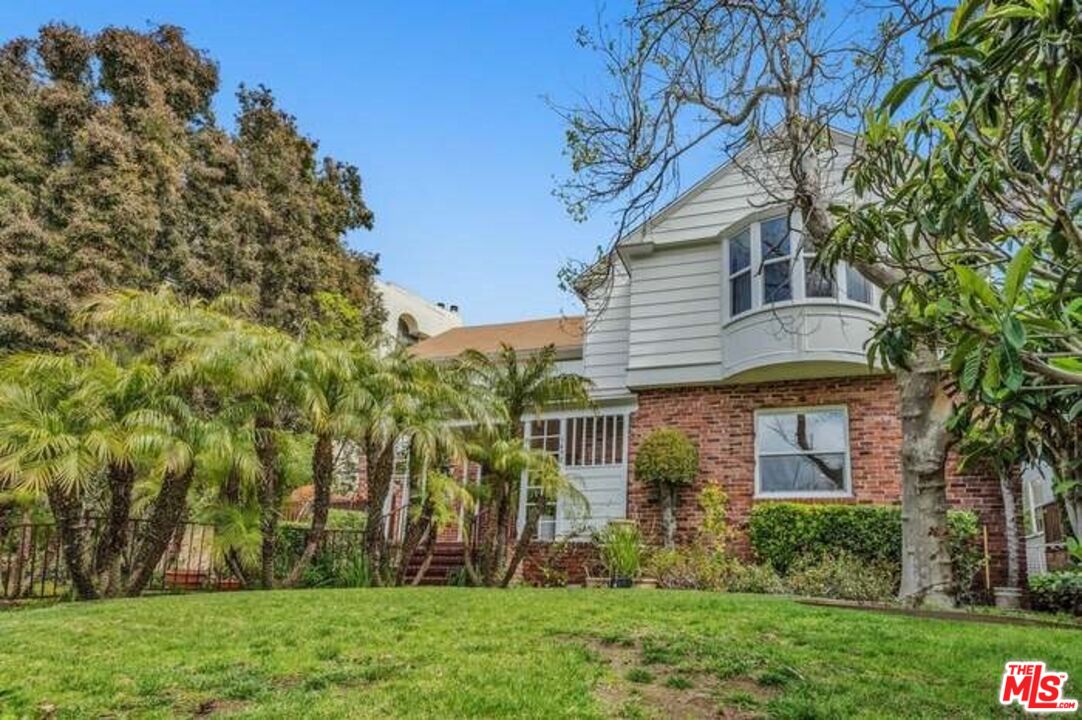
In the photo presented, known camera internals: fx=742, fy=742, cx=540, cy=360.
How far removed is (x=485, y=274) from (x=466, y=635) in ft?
27.8

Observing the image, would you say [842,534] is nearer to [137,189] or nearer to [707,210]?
[707,210]

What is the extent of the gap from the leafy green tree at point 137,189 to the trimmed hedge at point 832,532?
13731 mm

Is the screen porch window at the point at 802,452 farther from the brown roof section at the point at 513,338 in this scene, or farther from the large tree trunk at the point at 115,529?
the large tree trunk at the point at 115,529

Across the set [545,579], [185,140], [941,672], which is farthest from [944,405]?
[185,140]

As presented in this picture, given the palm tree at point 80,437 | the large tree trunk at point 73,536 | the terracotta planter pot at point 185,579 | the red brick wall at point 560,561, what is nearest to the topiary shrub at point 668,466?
the red brick wall at point 560,561

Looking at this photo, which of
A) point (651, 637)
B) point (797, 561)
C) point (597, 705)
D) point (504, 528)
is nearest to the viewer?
point (597, 705)

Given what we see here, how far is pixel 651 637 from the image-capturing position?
220 inches

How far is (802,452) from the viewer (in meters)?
12.8

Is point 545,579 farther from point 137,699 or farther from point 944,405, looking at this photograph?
point 137,699

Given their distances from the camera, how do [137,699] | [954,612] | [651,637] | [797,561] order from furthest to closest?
1. [797,561]
2. [954,612]
3. [651,637]
4. [137,699]

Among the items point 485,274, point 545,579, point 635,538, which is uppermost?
point 485,274

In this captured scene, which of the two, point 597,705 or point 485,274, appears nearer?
point 597,705

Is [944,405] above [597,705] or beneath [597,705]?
above

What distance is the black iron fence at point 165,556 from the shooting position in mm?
10398
